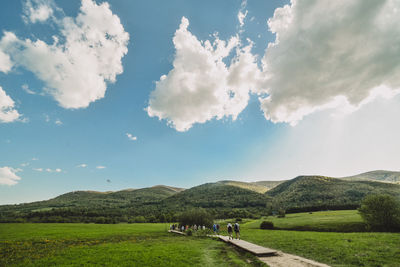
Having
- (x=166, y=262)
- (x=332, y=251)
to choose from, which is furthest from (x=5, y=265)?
(x=332, y=251)

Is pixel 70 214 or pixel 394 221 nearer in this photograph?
pixel 394 221

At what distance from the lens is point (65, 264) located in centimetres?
1883

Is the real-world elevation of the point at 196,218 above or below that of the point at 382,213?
below

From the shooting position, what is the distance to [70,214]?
181000mm

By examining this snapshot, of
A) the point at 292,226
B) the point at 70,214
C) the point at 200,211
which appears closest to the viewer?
the point at 292,226

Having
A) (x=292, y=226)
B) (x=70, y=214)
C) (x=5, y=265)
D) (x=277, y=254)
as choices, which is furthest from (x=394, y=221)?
(x=70, y=214)

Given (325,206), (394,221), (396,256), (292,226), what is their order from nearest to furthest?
1. (396,256)
2. (394,221)
3. (292,226)
4. (325,206)

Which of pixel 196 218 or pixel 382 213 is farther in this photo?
pixel 196 218

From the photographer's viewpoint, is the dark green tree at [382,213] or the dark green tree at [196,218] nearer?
the dark green tree at [382,213]

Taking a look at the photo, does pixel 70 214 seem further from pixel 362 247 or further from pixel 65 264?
pixel 362 247

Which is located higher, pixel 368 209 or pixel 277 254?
pixel 368 209

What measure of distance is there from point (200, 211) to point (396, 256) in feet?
220

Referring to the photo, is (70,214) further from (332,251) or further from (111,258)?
(332,251)

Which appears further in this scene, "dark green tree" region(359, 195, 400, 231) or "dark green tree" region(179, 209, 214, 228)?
"dark green tree" region(179, 209, 214, 228)
